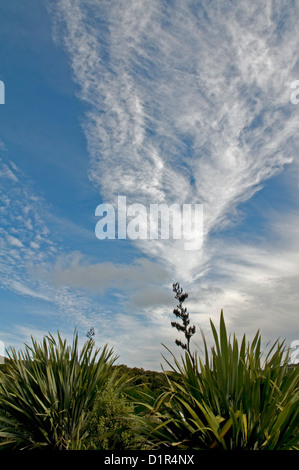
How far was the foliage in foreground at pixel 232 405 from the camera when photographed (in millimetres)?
3992

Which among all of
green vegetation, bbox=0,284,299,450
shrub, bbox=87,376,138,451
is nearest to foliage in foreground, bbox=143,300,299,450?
green vegetation, bbox=0,284,299,450

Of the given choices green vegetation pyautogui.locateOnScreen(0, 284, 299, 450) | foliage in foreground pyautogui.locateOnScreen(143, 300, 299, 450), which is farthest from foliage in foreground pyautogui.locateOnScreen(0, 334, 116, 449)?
foliage in foreground pyautogui.locateOnScreen(143, 300, 299, 450)

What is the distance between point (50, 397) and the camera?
6250 mm

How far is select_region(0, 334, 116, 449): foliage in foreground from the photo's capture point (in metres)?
6.05

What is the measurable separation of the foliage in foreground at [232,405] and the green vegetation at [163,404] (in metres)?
0.01

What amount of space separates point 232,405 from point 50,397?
3577 mm

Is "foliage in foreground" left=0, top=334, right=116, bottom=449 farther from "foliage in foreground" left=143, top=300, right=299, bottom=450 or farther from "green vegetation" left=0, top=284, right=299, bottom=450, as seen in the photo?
"foliage in foreground" left=143, top=300, right=299, bottom=450

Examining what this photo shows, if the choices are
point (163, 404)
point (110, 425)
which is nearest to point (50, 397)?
point (110, 425)

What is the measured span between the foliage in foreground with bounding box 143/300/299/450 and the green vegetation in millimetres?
13

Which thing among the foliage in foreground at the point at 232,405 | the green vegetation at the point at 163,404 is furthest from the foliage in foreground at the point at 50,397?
the foliage in foreground at the point at 232,405

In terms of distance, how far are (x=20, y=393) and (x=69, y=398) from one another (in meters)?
0.96

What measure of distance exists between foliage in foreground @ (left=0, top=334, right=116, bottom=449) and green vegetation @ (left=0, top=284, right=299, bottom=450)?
0.02 meters

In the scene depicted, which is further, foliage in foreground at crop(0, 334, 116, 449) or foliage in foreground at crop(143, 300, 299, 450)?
foliage in foreground at crop(0, 334, 116, 449)
